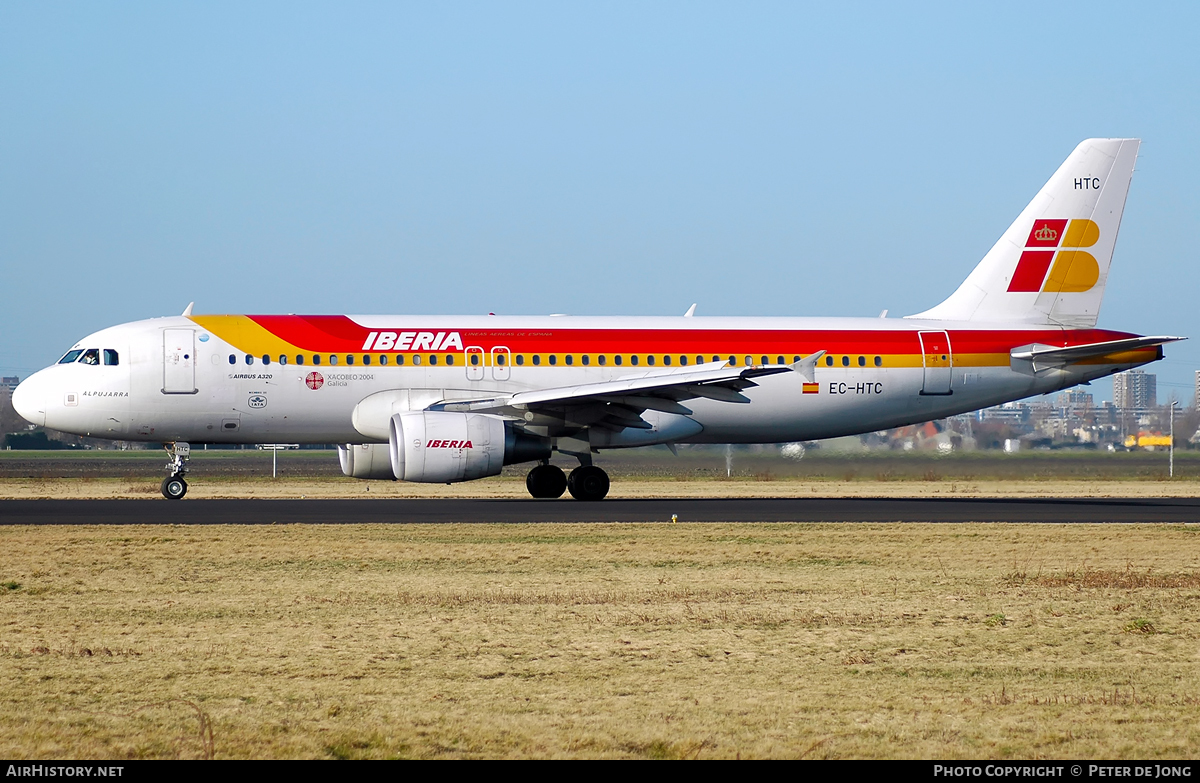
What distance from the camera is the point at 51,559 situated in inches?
569

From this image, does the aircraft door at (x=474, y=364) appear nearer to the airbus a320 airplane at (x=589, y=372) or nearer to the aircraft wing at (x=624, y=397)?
the airbus a320 airplane at (x=589, y=372)

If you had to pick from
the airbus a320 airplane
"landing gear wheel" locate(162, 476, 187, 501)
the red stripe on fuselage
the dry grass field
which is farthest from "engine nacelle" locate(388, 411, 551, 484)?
the dry grass field

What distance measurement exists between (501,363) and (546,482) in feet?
9.17

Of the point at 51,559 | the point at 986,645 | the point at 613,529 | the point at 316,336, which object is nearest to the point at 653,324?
the point at 316,336

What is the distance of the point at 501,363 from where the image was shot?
1049 inches

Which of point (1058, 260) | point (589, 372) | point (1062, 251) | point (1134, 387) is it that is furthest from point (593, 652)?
point (1134, 387)

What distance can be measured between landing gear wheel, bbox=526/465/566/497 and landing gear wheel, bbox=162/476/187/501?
280 inches

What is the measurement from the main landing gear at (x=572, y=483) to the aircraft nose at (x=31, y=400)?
999cm

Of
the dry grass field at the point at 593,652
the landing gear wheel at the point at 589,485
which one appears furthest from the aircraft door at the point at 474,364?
the dry grass field at the point at 593,652

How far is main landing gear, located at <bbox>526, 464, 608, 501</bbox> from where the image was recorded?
2670 cm

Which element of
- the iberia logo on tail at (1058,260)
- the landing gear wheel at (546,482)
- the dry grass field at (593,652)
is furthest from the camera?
the iberia logo on tail at (1058,260)

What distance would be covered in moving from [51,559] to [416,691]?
8498 mm

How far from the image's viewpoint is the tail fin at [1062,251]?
1152 inches

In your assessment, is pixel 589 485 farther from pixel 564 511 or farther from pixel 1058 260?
pixel 1058 260
